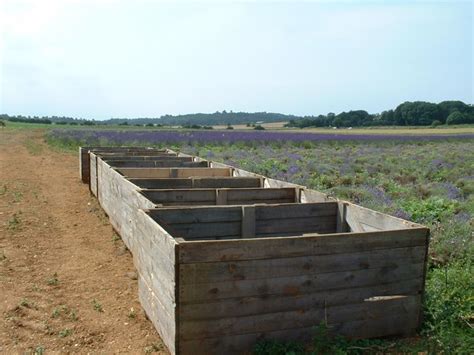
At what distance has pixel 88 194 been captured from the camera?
1180cm

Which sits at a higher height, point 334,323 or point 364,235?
point 364,235

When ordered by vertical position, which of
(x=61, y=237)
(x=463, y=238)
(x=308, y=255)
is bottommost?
(x=61, y=237)

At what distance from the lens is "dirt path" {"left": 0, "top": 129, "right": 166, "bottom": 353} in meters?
4.16

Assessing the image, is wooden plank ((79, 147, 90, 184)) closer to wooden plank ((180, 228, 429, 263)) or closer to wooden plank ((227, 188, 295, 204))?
wooden plank ((227, 188, 295, 204))

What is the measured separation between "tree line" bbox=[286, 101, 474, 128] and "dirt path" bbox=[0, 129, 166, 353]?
247 ft

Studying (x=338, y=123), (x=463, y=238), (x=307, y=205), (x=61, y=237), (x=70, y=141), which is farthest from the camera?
(x=338, y=123)

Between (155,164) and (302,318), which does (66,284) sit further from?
(155,164)

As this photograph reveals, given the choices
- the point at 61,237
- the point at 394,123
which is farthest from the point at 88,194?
the point at 394,123

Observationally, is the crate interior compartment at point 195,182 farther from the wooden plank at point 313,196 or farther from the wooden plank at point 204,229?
the wooden plank at point 204,229

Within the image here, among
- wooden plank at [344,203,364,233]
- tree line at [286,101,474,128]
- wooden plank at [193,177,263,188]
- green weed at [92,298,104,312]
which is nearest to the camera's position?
green weed at [92,298,104,312]

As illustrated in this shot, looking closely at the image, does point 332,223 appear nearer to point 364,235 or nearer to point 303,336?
point 364,235

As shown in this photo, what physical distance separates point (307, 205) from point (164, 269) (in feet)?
7.45

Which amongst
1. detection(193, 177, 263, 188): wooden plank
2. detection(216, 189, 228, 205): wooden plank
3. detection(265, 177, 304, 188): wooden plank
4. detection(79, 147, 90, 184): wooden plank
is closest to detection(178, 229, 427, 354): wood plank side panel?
detection(216, 189, 228, 205): wooden plank

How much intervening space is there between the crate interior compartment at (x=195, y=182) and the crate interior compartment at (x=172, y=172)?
1.46 meters
